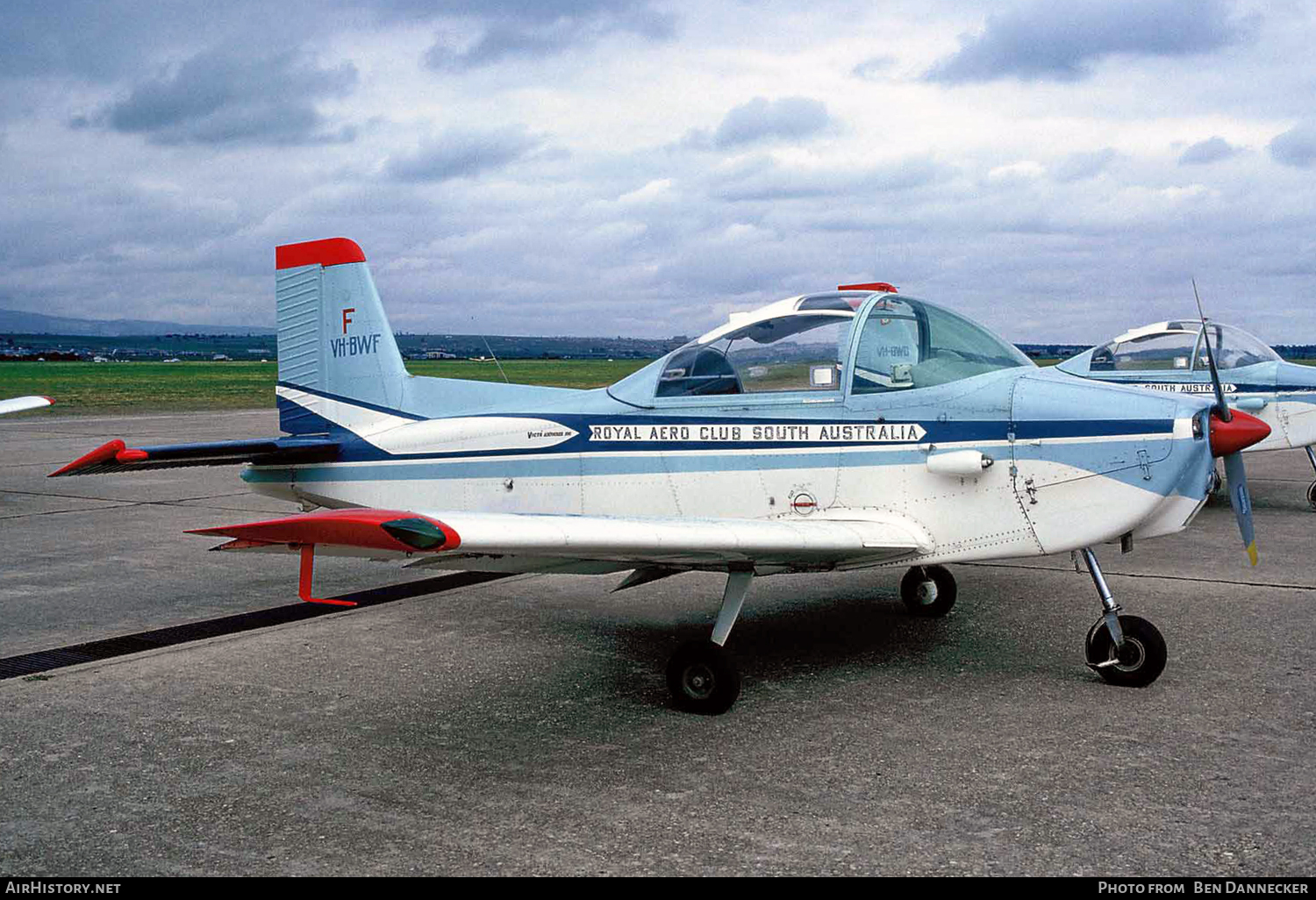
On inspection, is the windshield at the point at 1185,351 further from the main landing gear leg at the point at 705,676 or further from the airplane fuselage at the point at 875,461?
the main landing gear leg at the point at 705,676

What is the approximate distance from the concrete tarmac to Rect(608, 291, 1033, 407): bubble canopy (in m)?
1.48

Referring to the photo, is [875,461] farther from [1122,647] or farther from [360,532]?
[360,532]

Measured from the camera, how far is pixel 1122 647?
5.34 meters

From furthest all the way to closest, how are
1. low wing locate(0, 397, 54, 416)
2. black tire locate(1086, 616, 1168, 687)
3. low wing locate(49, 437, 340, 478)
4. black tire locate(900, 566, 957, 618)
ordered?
low wing locate(0, 397, 54, 416) → black tire locate(900, 566, 957, 618) → low wing locate(49, 437, 340, 478) → black tire locate(1086, 616, 1168, 687)

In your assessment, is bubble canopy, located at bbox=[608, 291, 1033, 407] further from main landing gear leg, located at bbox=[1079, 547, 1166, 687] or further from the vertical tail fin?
the vertical tail fin

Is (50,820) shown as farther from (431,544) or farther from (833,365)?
(833,365)

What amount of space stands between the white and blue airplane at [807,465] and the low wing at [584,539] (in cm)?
2

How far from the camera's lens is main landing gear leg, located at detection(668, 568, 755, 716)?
502cm

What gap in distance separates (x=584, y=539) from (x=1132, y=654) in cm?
274

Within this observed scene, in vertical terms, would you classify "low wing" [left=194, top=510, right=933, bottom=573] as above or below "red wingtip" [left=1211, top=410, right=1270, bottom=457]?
below

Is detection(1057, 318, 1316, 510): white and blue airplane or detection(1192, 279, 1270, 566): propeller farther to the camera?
detection(1057, 318, 1316, 510): white and blue airplane

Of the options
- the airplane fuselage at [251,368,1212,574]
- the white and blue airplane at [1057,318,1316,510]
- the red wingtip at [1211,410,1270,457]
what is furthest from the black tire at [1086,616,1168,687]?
the white and blue airplane at [1057,318,1316,510]

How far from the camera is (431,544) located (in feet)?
12.5

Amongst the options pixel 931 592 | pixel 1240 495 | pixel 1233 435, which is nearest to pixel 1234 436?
pixel 1233 435
